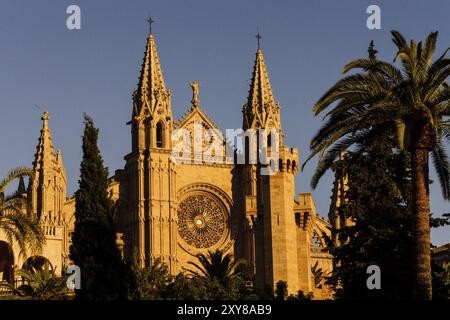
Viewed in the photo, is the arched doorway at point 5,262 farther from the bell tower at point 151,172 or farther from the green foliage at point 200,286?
the bell tower at point 151,172

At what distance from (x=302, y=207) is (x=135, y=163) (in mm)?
19622

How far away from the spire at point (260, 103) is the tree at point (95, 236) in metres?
42.6

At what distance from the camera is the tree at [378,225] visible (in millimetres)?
38375

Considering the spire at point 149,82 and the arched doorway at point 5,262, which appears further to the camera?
the spire at point 149,82

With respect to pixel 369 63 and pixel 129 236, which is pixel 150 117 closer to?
pixel 129 236

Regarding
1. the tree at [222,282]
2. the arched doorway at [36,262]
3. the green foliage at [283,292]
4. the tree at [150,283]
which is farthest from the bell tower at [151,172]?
the green foliage at [283,292]

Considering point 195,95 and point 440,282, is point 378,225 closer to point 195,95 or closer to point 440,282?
point 440,282

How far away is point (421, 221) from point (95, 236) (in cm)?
1156

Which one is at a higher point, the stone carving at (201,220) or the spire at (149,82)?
the spire at (149,82)

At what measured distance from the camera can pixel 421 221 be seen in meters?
29.3

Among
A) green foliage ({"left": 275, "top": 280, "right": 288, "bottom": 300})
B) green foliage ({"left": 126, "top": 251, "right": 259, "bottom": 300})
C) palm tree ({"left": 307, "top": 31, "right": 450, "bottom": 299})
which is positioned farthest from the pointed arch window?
palm tree ({"left": 307, "top": 31, "right": 450, "bottom": 299})

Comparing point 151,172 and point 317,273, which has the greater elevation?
point 151,172

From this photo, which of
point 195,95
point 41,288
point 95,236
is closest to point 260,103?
point 195,95

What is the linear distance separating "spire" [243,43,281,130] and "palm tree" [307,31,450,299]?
48409 millimetres
